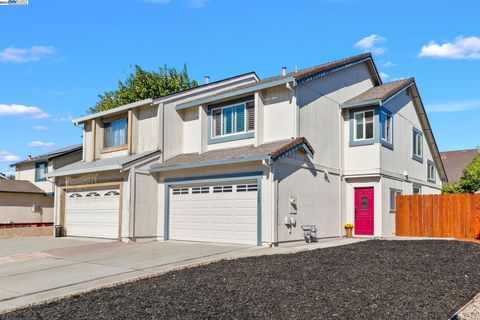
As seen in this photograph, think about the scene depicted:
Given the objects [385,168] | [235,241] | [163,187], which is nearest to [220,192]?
[235,241]

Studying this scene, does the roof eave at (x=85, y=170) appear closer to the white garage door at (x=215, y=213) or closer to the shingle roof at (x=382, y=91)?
the white garage door at (x=215, y=213)

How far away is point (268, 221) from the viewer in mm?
14352

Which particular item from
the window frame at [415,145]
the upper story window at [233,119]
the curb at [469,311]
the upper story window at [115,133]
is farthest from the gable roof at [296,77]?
the curb at [469,311]

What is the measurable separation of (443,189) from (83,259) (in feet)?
78.5

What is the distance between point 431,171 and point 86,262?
1975 cm

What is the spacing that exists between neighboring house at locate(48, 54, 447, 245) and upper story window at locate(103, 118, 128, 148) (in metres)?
0.07

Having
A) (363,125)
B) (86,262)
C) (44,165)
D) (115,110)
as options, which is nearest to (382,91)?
(363,125)

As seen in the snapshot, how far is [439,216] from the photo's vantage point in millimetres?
18516

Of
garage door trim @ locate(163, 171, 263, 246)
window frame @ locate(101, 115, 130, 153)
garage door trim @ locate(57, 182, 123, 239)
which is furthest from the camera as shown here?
window frame @ locate(101, 115, 130, 153)

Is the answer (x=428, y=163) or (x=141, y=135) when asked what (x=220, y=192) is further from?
(x=428, y=163)

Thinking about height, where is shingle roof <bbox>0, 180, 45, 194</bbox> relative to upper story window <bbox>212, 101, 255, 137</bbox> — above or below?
below

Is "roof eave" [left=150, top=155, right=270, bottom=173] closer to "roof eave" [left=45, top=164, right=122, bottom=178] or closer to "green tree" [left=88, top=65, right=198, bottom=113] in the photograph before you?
"roof eave" [left=45, top=164, right=122, bottom=178]

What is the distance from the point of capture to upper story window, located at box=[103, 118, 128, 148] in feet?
66.6

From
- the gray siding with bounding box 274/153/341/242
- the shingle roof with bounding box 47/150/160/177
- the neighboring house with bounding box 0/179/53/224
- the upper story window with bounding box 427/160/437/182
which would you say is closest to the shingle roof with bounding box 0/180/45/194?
the neighboring house with bounding box 0/179/53/224
